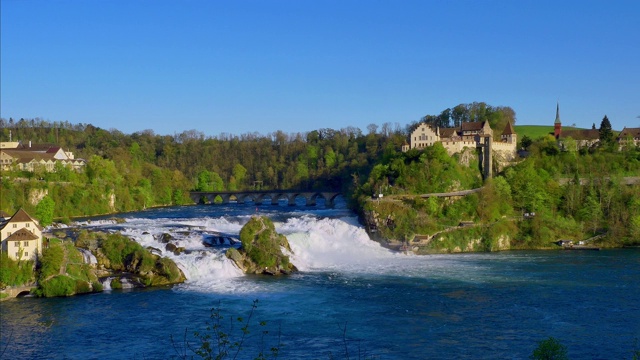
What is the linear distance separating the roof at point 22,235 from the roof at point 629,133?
64780 mm

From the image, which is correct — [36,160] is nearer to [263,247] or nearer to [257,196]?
[257,196]

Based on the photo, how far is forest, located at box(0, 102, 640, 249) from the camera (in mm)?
56344

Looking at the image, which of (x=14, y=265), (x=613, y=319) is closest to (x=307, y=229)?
(x=14, y=265)

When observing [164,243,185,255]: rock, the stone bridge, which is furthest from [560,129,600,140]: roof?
[164,243,185,255]: rock

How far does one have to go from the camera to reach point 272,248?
1711 inches

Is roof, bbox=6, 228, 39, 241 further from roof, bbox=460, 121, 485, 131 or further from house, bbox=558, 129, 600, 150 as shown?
house, bbox=558, 129, 600, 150

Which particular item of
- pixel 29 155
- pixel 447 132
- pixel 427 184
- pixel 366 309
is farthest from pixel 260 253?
pixel 29 155

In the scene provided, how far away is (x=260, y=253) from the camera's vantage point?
141 ft

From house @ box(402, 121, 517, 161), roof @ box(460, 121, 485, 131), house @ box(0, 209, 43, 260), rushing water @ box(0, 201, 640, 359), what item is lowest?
rushing water @ box(0, 201, 640, 359)

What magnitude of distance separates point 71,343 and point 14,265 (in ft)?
36.3

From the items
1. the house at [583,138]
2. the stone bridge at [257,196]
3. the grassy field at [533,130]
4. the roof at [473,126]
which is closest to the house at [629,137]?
the house at [583,138]

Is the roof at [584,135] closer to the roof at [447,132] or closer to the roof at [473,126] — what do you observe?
the roof at [473,126]

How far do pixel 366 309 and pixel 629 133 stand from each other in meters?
55.0

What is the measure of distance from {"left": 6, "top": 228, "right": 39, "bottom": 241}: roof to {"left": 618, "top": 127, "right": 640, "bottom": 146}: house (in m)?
62.7
